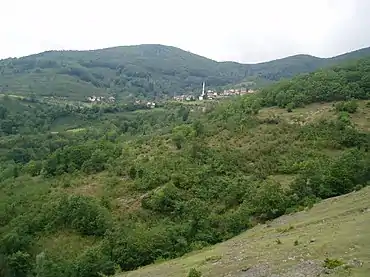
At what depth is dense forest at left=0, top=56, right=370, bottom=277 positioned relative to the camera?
44.7 meters

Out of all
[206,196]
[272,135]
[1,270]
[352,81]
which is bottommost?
[1,270]

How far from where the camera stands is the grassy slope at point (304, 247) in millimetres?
22656

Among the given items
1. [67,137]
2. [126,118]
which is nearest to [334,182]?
[67,137]

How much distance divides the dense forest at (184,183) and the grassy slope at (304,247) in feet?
25.6

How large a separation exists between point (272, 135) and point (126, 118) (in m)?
87.9

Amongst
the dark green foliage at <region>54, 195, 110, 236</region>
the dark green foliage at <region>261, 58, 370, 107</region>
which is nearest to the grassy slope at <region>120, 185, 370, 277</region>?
the dark green foliage at <region>54, 195, 110, 236</region>

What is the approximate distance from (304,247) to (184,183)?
3124 centimetres

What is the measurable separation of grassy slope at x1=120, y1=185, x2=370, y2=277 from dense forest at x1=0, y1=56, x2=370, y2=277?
7813 mm

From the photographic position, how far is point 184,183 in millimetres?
56000

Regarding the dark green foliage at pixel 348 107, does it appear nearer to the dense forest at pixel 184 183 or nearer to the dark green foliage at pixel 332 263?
the dense forest at pixel 184 183

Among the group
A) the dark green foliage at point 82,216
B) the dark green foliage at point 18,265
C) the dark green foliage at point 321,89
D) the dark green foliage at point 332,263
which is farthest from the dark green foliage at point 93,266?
the dark green foliage at point 321,89

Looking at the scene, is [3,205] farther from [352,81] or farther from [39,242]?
[352,81]

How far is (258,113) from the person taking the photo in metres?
81.5

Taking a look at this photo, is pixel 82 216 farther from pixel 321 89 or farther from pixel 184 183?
pixel 321 89
